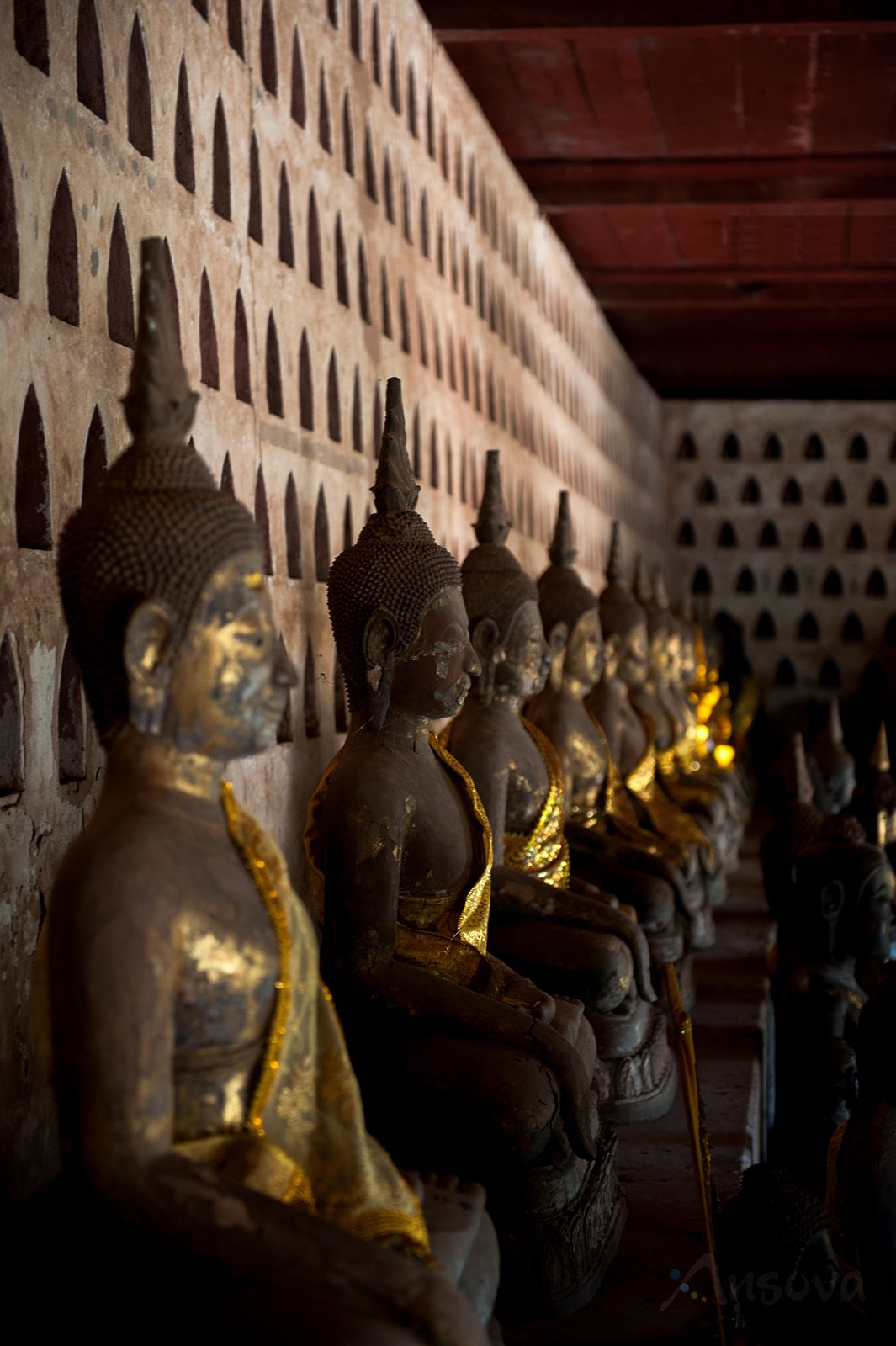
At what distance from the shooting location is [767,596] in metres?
16.8

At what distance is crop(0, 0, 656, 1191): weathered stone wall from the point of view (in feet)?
9.99

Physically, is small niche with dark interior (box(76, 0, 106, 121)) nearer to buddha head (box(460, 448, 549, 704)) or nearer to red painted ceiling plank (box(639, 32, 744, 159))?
buddha head (box(460, 448, 549, 704))

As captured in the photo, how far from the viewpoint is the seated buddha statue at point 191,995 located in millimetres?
2080

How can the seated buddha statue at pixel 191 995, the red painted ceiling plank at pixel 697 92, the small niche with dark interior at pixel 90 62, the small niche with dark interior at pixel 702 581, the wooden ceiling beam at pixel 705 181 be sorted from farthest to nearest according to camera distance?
the small niche with dark interior at pixel 702 581
the wooden ceiling beam at pixel 705 181
the red painted ceiling plank at pixel 697 92
the small niche with dark interior at pixel 90 62
the seated buddha statue at pixel 191 995

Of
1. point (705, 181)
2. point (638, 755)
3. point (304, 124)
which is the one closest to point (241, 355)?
point (304, 124)

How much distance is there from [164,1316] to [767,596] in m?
15.3

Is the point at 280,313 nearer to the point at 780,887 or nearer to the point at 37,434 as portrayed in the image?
the point at 37,434

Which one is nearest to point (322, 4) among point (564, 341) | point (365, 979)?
point (365, 979)

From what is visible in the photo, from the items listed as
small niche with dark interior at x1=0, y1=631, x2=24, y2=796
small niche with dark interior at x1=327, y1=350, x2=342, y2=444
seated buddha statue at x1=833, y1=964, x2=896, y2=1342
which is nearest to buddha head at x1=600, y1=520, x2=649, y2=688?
small niche with dark interior at x1=327, y1=350, x2=342, y2=444

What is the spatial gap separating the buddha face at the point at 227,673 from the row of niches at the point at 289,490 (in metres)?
0.28

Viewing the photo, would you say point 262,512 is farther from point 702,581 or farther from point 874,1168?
point 702,581

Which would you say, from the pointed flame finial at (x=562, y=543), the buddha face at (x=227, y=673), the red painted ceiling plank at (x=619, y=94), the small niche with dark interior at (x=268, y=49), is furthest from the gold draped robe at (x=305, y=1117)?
the red painted ceiling plank at (x=619, y=94)

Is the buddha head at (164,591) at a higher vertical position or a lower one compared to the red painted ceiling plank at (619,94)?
lower

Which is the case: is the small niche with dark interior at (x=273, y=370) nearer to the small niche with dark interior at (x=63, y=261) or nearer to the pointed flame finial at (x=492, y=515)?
the pointed flame finial at (x=492, y=515)
